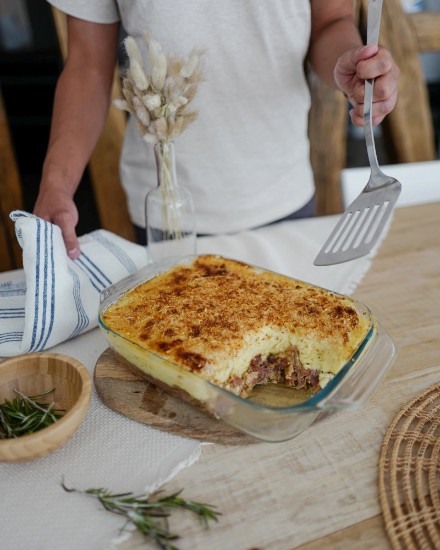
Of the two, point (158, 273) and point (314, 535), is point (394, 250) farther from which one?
point (314, 535)

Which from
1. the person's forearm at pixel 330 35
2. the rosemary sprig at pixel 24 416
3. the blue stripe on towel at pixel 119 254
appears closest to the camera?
the rosemary sprig at pixel 24 416

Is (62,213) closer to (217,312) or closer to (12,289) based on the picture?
(12,289)

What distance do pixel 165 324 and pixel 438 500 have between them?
51 centimetres

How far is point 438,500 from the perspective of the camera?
735 mm

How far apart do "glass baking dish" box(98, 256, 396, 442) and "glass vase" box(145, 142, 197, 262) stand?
338mm

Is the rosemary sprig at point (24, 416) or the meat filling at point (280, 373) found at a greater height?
the rosemary sprig at point (24, 416)

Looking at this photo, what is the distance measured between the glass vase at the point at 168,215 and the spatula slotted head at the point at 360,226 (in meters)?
0.40

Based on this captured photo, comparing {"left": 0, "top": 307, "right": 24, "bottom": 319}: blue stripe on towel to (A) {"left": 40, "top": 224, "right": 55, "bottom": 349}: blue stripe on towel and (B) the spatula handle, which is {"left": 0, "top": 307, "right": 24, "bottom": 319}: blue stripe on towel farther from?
(B) the spatula handle

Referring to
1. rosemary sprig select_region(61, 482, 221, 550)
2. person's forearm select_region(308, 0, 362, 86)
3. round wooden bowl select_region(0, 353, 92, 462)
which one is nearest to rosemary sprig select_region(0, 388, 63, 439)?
round wooden bowl select_region(0, 353, 92, 462)

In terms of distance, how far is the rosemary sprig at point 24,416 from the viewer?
0.83 metres

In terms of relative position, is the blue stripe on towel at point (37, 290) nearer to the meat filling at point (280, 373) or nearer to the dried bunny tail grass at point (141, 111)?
the dried bunny tail grass at point (141, 111)

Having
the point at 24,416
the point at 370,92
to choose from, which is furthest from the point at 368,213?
the point at 24,416

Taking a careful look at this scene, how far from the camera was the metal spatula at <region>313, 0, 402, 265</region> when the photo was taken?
1016mm

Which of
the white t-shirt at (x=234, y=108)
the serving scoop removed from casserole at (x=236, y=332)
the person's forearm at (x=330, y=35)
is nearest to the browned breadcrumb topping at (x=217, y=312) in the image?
the serving scoop removed from casserole at (x=236, y=332)
